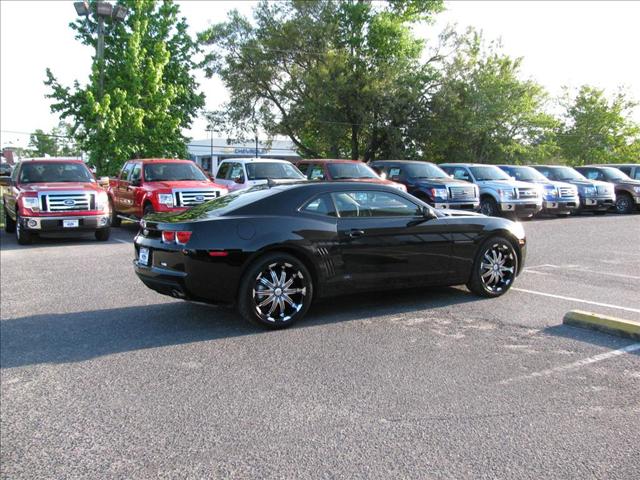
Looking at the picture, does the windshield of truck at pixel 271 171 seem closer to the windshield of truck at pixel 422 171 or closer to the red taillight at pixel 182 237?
the windshield of truck at pixel 422 171

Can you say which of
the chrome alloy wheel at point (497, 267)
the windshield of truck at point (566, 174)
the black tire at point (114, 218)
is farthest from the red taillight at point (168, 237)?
the windshield of truck at point (566, 174)

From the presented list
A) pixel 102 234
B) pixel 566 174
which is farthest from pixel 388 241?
pixel 566 174

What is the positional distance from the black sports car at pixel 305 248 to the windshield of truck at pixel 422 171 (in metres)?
10.7

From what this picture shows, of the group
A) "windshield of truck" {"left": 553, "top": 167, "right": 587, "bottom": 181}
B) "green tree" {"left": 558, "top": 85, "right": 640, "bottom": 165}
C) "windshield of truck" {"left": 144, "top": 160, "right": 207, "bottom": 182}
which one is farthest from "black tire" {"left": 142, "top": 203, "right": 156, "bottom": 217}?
"green tree" {"left": 558, "top": 85, "right": 640, "bottom": 165}

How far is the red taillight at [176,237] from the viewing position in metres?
5.86

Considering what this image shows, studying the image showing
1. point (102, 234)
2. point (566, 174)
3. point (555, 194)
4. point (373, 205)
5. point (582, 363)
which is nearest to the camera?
point (582, 363)

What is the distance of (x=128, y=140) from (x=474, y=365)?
19.8m

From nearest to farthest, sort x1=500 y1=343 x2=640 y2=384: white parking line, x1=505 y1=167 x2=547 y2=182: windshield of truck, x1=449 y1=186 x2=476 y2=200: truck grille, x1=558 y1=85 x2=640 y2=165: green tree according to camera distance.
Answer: x1=500 y1=343 x2=640 y2=384: white parking line → x1=449 y1=186 x2=476 y2=200: truck grille → x1=505 y1=167 x2=547 y2=182: windshield of truck → x1=558 y1=85 x2=640 y2=165: green tree

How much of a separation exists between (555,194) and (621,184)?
4569 millimetres

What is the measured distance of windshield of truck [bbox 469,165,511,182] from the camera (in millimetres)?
18969

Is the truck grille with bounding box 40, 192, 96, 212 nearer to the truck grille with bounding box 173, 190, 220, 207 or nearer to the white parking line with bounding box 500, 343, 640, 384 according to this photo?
the truck grille with bounding box 173, 190, 220, 207

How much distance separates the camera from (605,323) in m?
5.75

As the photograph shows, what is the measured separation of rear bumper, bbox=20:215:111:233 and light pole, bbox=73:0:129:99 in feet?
31.8

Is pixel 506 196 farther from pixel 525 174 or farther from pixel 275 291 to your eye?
pixel 275 291
